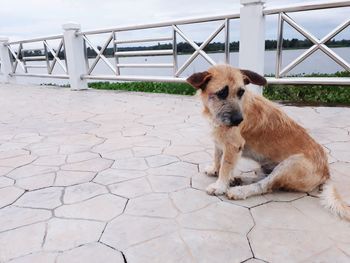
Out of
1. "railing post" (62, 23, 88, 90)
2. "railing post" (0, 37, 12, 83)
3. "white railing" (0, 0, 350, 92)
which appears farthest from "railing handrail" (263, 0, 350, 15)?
"railing post" (0, 37, 12, 83)

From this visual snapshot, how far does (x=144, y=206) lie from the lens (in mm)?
2492

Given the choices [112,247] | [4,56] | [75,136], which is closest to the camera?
[112,247]

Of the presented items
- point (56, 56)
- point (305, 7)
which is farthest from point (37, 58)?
point (305, 7)

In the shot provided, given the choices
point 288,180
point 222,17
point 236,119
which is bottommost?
point 288,180

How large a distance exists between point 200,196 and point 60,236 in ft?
3.70

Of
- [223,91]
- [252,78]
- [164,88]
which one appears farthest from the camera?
[164,88]

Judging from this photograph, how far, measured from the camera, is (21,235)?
214 centimetres

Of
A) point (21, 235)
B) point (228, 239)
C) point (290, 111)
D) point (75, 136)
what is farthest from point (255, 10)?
point (21, 235)

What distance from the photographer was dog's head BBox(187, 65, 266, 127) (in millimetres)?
2438

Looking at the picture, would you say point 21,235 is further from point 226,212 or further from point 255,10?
point 255,10

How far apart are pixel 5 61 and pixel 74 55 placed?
498cm

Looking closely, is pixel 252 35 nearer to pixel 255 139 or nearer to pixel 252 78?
pixel 252 78

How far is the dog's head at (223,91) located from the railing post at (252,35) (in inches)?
135

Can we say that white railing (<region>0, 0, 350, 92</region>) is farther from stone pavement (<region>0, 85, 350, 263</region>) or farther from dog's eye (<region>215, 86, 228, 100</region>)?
dog's eye (<region>215, 86, 228, 100</region>)
